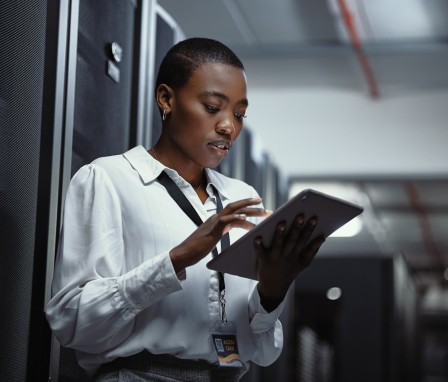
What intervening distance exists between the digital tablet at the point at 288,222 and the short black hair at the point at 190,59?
14.5 inches

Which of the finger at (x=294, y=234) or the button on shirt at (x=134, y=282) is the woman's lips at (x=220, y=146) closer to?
the button on shirt at (x=134, y=282)

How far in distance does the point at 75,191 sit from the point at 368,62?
4.69 metres

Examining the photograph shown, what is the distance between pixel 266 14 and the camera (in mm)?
5316

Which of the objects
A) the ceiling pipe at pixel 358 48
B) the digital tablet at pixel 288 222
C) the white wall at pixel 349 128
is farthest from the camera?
the white wall at pixel 349 128

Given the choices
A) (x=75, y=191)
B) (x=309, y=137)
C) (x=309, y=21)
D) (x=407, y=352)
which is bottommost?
(x=407, y=352)

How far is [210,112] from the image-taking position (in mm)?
1661

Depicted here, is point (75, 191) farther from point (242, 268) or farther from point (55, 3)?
point (55, 3)

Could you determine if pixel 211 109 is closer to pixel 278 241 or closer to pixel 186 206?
pixel 186 206

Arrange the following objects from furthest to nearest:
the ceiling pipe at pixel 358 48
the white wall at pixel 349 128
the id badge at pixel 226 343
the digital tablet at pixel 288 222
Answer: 1. the white wall at pixel 349 128
2. the ceiling pipe at pixel 358 48
3. the id badge at pixel 226 343
4. the digital tablet at pixel 288 222

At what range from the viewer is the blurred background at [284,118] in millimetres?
1866

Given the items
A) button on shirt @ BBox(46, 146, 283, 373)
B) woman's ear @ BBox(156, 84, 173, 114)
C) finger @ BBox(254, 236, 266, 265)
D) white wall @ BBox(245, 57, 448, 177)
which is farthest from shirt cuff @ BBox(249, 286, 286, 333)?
white wall @ BBox(245, 57, 448, 177)

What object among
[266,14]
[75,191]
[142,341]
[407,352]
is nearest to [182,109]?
[75,191]

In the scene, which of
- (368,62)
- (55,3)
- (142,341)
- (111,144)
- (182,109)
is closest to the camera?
(142,341)

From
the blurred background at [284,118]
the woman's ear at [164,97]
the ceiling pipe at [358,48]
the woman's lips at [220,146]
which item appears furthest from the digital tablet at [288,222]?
the ceiling pipe at [358,48]
